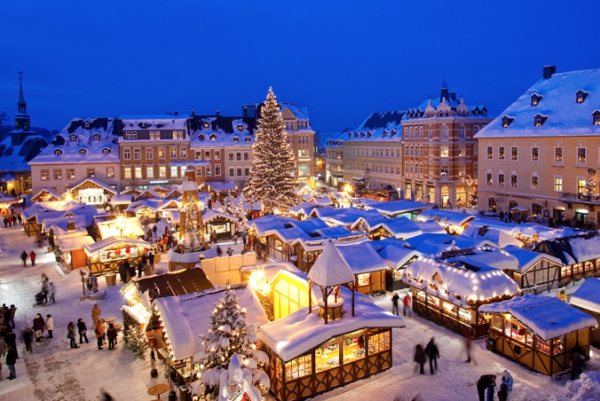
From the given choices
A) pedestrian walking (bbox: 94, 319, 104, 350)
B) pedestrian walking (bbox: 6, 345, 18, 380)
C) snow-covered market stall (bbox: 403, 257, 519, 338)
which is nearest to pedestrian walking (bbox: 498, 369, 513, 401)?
snow-covered market stall (bbox: 403, 257, 519, 338)

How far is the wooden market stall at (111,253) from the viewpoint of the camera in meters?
25.8

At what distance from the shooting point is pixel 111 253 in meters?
26.5

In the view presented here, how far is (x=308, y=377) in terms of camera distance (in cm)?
1409

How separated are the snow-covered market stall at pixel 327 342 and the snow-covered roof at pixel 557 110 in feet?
97.2

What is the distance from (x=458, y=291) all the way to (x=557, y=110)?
2914 cm

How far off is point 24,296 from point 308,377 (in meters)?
15.6

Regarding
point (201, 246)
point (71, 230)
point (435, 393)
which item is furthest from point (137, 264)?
point (435, 393)

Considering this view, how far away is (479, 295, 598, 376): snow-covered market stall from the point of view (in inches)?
580

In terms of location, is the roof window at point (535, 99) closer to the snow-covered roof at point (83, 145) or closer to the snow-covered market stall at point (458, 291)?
the snow-covered market stall at point (458, 291)

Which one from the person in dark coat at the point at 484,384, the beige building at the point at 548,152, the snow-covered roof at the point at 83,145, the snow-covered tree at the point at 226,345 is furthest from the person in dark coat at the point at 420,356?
the snow-covered roof at the point at 83,145

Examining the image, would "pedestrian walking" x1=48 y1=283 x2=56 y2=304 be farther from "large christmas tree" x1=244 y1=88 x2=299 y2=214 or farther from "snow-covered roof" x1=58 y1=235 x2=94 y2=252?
"large christmas tree" x1=244 y1=88 x2=299 y2=214

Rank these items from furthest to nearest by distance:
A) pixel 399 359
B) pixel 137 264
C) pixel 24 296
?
pixel 137 264
pixel 24 296
pixel 399 359

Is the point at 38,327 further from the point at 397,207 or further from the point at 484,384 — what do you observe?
the point at 397,207

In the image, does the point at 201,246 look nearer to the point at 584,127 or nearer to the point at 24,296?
the point at 24,296
